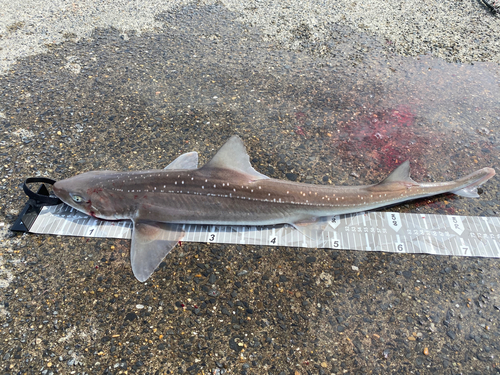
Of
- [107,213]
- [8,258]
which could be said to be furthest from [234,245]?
[8,258]

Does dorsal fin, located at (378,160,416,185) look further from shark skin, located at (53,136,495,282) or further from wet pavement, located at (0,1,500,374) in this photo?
wet pavement, located at (0,1,500,374)

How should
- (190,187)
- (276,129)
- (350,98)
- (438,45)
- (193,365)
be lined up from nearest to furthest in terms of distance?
(193,365), (190,187), (276,129), (350,98), (438,45)

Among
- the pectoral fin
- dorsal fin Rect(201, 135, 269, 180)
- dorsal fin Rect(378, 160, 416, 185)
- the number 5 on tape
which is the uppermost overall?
dorsal fin Rect(201, 135, 269, 180)

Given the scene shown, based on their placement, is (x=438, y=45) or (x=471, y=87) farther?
(x=438, y=45)

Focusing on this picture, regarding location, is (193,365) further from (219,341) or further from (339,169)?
(339,169)

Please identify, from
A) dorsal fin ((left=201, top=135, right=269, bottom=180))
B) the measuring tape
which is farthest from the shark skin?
the measuring tape

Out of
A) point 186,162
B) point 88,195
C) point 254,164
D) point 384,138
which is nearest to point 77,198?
point 88,195

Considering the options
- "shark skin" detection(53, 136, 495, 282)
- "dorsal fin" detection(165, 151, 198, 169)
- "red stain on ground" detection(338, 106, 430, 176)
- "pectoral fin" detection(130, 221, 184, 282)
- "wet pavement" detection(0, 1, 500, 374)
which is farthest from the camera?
"red stain on ground" detection(338, 106, 430, 176)

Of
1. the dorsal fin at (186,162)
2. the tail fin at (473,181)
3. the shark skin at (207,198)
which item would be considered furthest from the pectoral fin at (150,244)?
the tail fin at (473,181)
